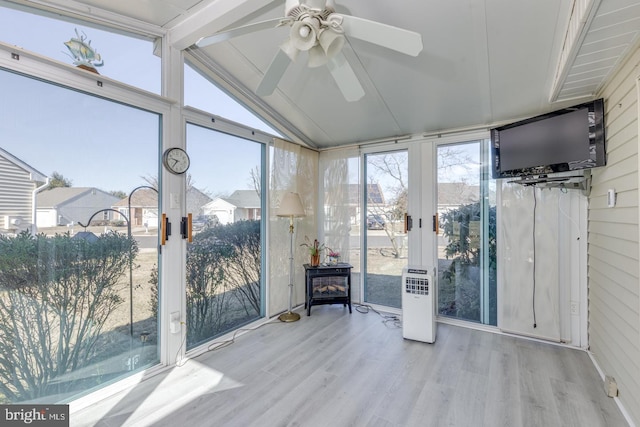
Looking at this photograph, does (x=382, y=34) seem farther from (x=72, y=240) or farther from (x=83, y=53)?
(x=72, y=240)

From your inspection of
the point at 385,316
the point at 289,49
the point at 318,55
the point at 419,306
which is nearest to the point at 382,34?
the point at 318,55

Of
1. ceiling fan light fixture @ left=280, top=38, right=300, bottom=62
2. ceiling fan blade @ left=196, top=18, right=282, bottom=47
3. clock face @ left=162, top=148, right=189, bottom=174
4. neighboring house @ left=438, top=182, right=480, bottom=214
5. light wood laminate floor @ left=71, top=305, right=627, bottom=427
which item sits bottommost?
light wood laminate floor @ left=71, top=305, right=627, bottom=427

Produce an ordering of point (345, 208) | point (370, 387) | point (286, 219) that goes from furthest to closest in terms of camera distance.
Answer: point (345, 208)
point (286, 219)
point (370, 387)

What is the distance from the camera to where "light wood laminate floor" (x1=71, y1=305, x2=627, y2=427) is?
1765 mm

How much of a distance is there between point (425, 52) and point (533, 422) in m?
2.59

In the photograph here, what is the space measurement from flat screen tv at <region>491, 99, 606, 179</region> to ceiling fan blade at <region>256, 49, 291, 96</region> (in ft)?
7.30

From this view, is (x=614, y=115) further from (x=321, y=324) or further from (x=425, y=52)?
(x=321, y=324)

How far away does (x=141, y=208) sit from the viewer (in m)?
2.23

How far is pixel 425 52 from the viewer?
2.09 metres

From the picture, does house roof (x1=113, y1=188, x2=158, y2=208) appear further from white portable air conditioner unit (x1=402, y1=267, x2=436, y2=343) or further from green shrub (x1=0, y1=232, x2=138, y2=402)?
white portable air conditioner unit (x1=402, y1=267, x2=436, y2=343)

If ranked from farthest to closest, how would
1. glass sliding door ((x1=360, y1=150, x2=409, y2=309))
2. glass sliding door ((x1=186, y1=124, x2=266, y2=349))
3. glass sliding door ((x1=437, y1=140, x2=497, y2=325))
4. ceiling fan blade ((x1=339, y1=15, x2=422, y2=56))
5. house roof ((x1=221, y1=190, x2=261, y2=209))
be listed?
1. glass sliding door ((x1=360, y1=150, x2=409, y2=309))
2. glass sliding door ((x1=437, y1=140, x2=497, y2=325))
3. house roof ((x1=221, y1=190, x2=261, y2=209))
4. glass sliding door ((x1=186, y1=124, x2=266, y2=349))
5. ceiling fan blade ((x1=339, y1=15, x2=422, y2=56))

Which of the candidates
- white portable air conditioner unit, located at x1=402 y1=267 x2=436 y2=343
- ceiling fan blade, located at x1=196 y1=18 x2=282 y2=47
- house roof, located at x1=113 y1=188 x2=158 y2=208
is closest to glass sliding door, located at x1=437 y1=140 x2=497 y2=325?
white portable air conditioner unit, located at x1=402 y1=267 x2=436 y2=343

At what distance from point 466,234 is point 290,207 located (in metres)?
2.10

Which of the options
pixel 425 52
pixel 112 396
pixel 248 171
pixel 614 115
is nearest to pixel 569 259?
pixel 614 115
